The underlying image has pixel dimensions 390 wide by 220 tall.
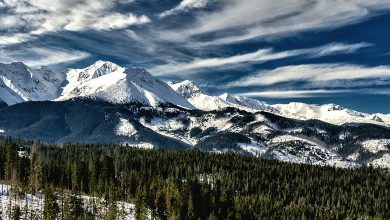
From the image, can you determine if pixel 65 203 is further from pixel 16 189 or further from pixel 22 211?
pixel 16 189

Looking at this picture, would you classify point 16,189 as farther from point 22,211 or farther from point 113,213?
point 113,213

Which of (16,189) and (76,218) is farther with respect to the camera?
(16,189)

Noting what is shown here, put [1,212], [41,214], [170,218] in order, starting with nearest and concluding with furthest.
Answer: [1,212] → [41,214] → [170,218]

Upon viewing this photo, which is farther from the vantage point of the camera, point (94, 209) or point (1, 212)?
point (94, 209)

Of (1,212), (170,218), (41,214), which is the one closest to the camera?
(1,212)

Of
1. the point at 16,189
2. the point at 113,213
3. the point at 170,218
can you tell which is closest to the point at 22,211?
the point at 16,189

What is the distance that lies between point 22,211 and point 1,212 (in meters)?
13.7

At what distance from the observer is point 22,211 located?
182500 millimetres

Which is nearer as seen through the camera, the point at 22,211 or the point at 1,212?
the point at 1,212

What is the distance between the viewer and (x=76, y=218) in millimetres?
184125

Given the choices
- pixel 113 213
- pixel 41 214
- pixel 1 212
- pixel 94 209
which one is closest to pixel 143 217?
pixel 113 213

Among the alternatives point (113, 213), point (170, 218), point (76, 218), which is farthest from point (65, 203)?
point (170, 218)

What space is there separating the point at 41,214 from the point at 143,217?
3785 cm

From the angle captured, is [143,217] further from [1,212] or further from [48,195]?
[1,212]
